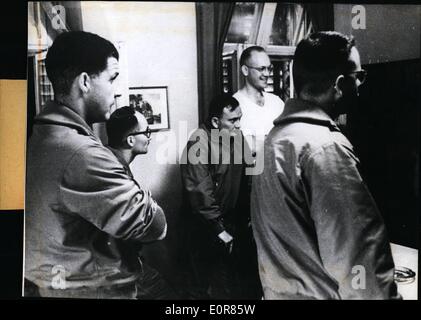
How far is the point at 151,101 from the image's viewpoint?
2174 mm

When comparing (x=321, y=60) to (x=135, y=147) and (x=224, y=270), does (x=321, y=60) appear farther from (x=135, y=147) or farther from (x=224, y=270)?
(x=224, y=270)

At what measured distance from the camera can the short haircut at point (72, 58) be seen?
216cm

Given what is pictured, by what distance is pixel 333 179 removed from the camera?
2090 mm

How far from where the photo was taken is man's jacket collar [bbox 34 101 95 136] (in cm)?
215

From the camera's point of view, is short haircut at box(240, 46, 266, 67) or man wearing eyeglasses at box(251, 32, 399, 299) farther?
short haircut at box(240, 46, 266, 67)

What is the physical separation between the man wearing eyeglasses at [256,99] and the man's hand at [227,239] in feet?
1.40

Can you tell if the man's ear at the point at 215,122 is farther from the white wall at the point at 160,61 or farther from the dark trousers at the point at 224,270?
the dark trousers at the point at 224,270

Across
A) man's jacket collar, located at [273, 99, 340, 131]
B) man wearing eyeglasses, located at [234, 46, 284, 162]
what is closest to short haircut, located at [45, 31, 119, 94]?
man wearing eyeglasses, located at [234, 46, 284, 162]

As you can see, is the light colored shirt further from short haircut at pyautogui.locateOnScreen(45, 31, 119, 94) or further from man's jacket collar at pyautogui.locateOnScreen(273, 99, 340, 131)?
short haircut at pyautogui.locateOnScreen(45, 31, 119, 94)

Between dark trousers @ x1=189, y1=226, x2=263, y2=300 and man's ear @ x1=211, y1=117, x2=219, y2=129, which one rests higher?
man's ear @ x1=211, y1=117, x2=219, y2=129

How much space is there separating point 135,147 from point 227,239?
2.09 feet

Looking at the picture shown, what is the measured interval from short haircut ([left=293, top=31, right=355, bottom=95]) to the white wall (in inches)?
20.5

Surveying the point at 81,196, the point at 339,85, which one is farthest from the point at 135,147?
the point at 339,85
